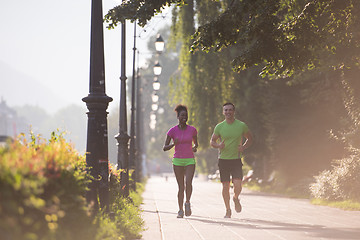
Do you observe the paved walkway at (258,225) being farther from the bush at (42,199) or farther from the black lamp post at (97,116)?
the bush at (42,199)

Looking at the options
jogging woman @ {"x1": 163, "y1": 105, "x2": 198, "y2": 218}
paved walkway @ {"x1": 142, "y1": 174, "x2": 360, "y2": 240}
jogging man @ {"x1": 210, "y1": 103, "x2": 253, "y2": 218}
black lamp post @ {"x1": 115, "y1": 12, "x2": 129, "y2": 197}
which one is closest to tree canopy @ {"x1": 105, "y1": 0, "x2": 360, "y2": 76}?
jogging man @ {"x1": 210, "y1": 103, "x2": 253, "y2": 218}

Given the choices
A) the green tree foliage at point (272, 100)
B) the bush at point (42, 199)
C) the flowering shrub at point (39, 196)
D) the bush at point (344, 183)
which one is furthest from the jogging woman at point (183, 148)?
the green tree foliage at point (272, 100)

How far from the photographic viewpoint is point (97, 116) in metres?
8.98

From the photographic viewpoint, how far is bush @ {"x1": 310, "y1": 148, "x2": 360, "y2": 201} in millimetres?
15547

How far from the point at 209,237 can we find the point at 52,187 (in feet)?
12.3

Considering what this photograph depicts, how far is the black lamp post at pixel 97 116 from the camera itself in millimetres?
8867

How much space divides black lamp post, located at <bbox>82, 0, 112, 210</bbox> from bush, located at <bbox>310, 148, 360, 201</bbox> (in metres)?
8.04

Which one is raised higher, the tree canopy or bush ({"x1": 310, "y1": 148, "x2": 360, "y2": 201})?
the tree canopy

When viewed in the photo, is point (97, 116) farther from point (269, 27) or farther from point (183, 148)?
point (269, 27)

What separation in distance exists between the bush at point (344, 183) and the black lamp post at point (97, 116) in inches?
317

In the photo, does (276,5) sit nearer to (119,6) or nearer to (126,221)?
(119,6)

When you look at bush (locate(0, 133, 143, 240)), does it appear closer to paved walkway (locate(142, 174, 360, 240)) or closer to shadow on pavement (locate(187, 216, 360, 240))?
paved walkway (locate(142, 174, 360, 240))

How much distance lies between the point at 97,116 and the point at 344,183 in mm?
8856

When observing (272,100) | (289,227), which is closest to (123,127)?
(272,100)
